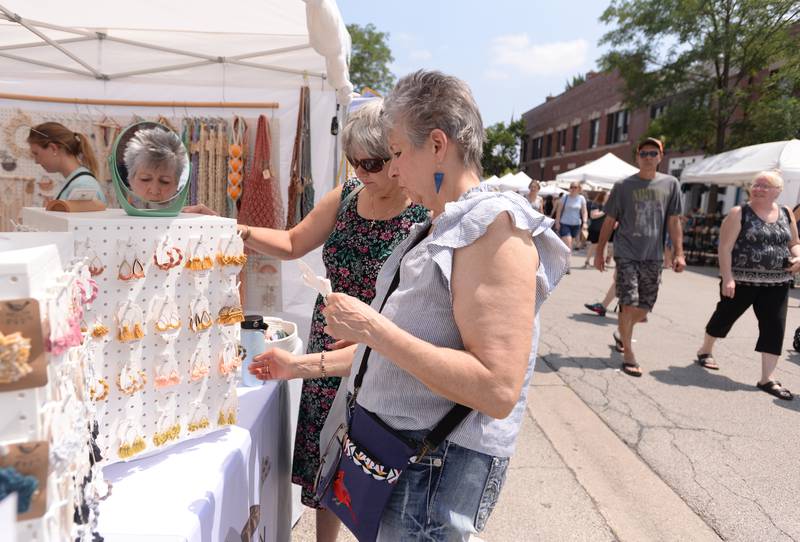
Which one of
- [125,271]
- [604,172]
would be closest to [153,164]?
[125,271]

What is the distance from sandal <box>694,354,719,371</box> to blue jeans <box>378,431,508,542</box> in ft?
15.4

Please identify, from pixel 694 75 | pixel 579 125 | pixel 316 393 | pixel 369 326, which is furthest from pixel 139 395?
pixel 579 125

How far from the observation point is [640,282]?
4.57 metres

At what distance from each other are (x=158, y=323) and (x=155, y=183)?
333 mm

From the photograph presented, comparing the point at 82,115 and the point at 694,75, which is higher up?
the point at 694,75

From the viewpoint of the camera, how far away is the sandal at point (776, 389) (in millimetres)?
4285

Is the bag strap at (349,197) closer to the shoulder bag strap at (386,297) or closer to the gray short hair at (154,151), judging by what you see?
the shoulder bag strap at (386,297)

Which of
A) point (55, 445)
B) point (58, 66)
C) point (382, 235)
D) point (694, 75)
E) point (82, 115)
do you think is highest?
point (694, 75)

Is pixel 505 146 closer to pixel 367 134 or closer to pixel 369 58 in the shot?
pixel 369 58

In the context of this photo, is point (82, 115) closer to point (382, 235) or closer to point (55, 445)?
point (382, 235)

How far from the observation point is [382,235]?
1.89 metres

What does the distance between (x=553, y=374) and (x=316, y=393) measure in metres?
3.42

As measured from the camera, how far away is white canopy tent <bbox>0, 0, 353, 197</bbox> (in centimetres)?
339

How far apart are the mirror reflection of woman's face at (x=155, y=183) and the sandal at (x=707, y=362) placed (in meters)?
5.28
